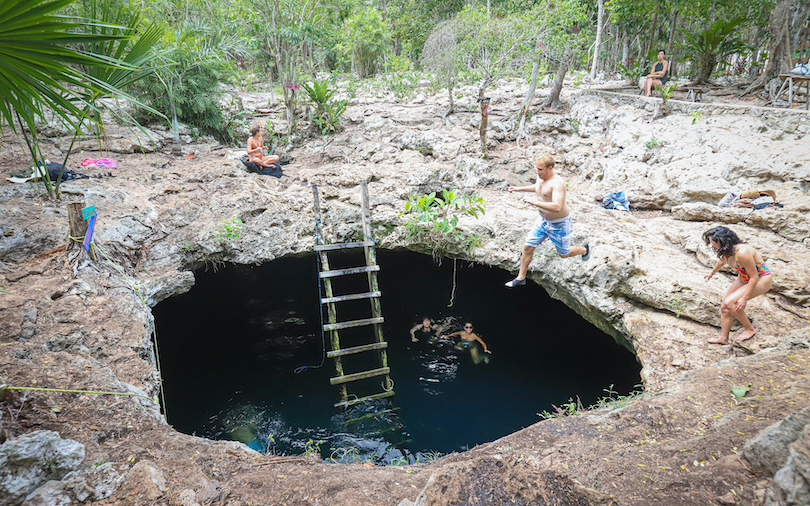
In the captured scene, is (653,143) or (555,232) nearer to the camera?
(555,232)

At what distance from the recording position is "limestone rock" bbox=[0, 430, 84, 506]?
209 centimetres

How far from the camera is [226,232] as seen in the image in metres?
5.59

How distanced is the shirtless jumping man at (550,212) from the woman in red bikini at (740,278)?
133 cm

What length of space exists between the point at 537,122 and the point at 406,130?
11.2ft

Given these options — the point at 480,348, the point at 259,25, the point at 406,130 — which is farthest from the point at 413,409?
the point at 259,25

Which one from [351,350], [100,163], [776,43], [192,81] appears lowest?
[351,350]

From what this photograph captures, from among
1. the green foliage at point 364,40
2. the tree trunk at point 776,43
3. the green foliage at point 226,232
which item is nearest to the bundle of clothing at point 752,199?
the tree trunk at point 776,43

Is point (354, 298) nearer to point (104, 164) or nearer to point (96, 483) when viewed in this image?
point (96, 483)

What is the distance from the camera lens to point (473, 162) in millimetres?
7879

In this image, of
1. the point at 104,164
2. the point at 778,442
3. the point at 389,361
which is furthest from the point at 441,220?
the point at 104,164

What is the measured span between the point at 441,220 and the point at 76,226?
467 cm

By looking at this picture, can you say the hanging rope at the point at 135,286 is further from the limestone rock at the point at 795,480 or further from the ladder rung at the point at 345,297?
the limestone rock at the point at 795,480

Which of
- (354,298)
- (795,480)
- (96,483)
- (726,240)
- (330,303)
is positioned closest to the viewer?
(795,480)

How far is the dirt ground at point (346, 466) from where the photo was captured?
2062 millimetres
